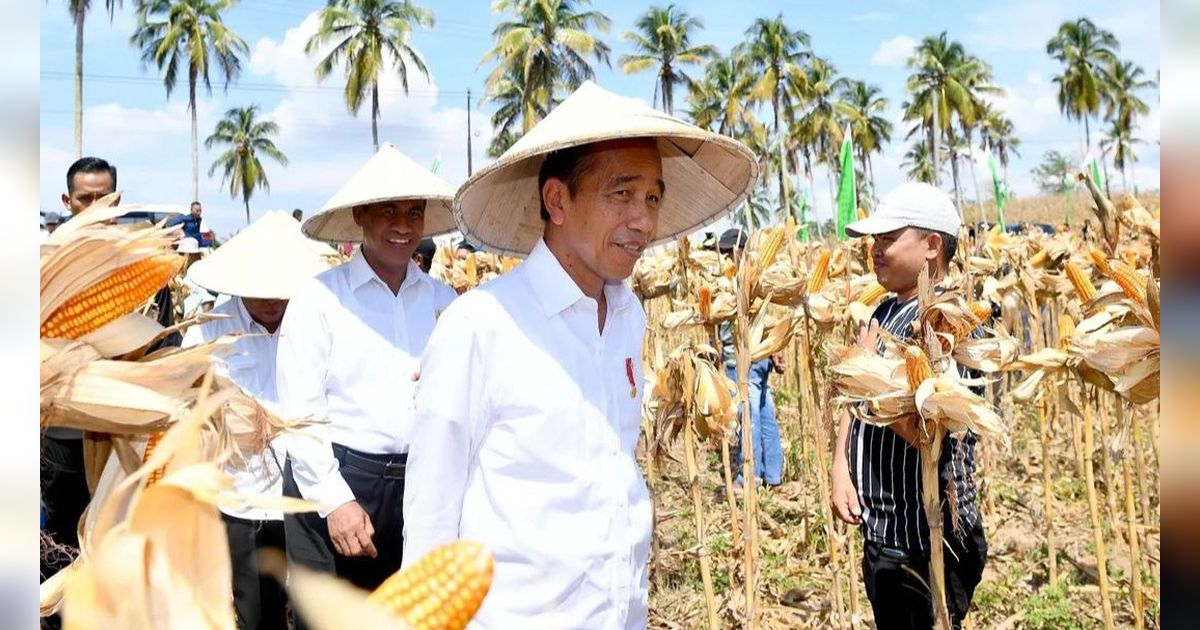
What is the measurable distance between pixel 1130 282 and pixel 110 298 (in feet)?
5.96

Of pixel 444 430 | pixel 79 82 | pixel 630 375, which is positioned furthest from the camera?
pixel 79 82

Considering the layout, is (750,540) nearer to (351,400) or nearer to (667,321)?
(667,321)

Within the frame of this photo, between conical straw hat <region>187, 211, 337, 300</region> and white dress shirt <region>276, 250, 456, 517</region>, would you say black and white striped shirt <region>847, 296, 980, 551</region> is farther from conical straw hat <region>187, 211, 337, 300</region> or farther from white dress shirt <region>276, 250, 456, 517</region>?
conical straw hat <region>187, 211, 337, 300</region>

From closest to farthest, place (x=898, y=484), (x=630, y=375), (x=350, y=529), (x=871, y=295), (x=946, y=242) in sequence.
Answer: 1. (x=630, y=375)
2. (x=350, y=529)
3. (x=898, y=484)
4. (x=946, y=242)
5. (x=871, y=295)

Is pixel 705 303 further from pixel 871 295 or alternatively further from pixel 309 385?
pixel 309 385

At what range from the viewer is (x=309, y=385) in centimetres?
259

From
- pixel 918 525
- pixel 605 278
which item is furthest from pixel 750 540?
pixel 605 278

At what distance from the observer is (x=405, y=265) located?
2.91 m

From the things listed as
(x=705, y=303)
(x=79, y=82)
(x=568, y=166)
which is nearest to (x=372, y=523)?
(x=568, y=166)

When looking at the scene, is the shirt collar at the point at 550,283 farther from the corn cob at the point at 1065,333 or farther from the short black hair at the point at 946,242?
the short black hair at the point at 946,242

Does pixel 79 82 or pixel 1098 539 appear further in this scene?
pixel 79 82

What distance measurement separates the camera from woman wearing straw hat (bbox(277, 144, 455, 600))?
2.53 metres

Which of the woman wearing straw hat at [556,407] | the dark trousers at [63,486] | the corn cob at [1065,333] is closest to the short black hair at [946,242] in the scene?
the corn cob at [1065,333]

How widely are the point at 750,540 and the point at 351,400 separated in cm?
146
